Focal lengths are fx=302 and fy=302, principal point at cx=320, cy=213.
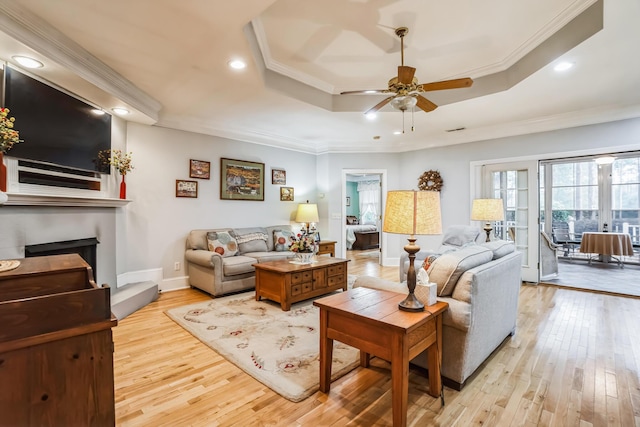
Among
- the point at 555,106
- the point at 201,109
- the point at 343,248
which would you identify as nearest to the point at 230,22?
the point at 201,109

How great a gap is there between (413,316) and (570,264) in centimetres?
724

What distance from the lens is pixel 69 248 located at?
10.1 feet

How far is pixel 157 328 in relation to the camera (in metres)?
3.09

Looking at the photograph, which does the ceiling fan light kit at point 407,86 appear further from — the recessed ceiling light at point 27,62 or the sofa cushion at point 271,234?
the sofa cushion at point 271,234

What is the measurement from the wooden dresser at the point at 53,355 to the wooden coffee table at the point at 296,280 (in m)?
2.47

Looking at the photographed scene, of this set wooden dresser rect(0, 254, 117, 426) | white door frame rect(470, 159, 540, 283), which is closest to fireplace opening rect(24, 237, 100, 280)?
wooden dresser rect(0, 254, 117, 426)

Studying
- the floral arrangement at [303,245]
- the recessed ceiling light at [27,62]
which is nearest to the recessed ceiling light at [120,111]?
the recessed ceiling light at [27,62]

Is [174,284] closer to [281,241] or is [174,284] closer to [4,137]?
[281,241]

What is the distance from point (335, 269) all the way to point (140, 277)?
2.74 meters

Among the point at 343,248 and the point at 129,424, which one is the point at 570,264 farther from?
the point at 129,424

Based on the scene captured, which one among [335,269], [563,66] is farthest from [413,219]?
[563,66]

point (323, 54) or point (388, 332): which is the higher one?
point (323, 54)

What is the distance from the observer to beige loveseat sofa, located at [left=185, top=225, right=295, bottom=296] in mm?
4094

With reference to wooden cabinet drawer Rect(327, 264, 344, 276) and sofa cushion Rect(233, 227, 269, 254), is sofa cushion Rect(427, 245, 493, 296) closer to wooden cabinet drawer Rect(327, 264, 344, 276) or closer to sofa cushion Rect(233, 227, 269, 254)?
wooden cabinet drawer Rect(327, 264, 344, 276)
